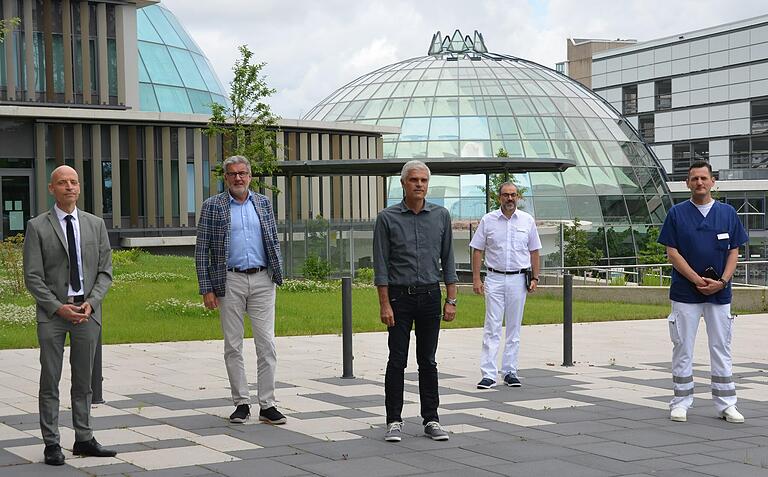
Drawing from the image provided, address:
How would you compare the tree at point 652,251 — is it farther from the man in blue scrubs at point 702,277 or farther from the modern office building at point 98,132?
the man in blue scrubs at point 702,277

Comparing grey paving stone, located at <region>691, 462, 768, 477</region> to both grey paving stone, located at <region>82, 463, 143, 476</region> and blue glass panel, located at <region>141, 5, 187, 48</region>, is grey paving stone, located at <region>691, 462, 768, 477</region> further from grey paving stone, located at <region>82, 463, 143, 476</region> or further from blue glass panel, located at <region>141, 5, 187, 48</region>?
blue glass panel, located at <region>141, 5, 187, 48</region>

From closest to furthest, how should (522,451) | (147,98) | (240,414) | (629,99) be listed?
(522,451) < (240,414) < (147,98) < (629,99)

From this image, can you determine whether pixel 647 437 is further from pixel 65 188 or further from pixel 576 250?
pixel 576 250

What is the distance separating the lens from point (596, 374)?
12789mm

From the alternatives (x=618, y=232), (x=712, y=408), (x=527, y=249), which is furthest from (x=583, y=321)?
(x=618, y=232)

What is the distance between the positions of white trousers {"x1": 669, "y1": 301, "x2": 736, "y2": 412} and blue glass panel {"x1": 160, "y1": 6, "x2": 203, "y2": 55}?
4322 cm

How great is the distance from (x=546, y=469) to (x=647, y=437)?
153 centimetres

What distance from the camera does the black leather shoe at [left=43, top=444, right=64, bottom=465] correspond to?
25.5 feet

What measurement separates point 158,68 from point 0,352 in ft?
112

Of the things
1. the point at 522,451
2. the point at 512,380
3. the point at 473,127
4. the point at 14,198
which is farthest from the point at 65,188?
the point at 473,127

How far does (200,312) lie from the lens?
794 inches

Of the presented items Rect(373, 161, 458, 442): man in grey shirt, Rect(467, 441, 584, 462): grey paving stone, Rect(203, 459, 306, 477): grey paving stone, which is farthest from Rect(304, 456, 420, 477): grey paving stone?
Rect(373, 161, 458, 442): man in grey shirt

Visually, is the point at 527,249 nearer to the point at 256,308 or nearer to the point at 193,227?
the point at 256,308

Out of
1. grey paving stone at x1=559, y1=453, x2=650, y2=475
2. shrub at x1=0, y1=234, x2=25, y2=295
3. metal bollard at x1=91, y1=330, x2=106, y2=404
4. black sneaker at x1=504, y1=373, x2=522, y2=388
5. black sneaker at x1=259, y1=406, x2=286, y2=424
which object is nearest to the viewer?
grey paving stone at x1=559, y1=453, x2=650, y2=475
